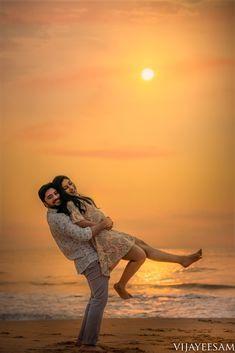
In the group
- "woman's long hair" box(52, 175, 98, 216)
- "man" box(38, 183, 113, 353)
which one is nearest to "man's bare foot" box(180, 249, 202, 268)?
"man" box(38, 183, 113, 353)

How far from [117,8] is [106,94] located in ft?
6.08

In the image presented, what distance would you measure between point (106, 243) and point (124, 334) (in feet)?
6.44

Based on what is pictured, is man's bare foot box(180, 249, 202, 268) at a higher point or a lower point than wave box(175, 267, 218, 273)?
lower

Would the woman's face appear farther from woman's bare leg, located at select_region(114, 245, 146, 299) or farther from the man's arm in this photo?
woman's bare leg, located at select_region(114, 245, 146, 299)

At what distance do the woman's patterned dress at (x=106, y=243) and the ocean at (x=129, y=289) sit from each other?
4.15 m

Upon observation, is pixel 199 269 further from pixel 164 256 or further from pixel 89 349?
pixel 164 256

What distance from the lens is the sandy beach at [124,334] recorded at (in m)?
5.70

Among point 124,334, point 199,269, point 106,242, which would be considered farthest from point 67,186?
point 199,269

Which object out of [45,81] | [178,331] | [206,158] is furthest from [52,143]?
[178,331]

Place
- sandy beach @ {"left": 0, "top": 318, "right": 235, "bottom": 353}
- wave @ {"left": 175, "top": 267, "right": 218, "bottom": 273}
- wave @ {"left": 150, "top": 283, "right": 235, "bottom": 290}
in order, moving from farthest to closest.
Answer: wave @ {"left": 175, "top": 267, "right": 218, "bottom": 273}, wave @ {"left": 150, "top": 283, "right": 235, "bottom": 290}, sandy beach @ {"left": 0, "top": 318, "right": 235, "bottom": 353}

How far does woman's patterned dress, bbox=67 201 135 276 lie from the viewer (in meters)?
5.06

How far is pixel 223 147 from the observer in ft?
37.8

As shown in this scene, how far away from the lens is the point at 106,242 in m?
5.09

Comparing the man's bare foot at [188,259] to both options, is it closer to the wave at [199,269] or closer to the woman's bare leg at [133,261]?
the woman's bare leg at [133,261]
